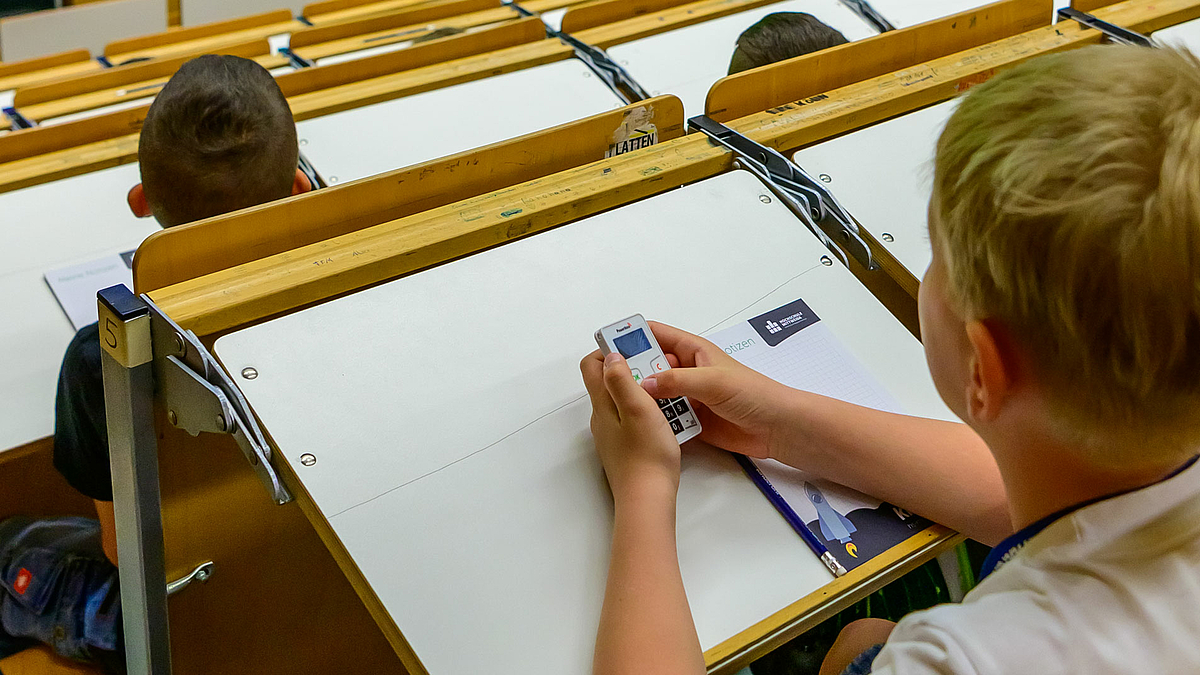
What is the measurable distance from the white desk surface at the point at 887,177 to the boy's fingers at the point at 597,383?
50cm

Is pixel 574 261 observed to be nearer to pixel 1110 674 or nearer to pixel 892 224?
pixel 892 224

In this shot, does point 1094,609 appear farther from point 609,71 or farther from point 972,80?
point 609,71

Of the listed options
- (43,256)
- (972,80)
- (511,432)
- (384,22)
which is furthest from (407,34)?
(511,432)

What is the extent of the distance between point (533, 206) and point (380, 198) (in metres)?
0.19

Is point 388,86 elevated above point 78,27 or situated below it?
below

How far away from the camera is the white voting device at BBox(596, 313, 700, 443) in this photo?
100cm

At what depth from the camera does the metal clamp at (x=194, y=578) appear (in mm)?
1190

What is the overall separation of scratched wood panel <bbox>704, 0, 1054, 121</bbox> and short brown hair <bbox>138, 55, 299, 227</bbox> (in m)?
0.64

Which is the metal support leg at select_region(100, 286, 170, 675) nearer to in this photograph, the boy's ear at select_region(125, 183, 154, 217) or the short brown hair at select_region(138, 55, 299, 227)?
the short brown hair at select_region(138, 55, 299, 227)

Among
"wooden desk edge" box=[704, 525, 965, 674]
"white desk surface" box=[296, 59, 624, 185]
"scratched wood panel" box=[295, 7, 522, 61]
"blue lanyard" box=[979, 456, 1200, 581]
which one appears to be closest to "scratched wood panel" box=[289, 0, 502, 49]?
"scratched wood panel" box=[295, 7, 522, 61]

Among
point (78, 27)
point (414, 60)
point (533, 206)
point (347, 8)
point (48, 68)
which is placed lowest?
point (533, 206)

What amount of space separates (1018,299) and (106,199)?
1.56 m

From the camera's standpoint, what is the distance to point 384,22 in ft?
8.82

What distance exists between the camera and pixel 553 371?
42.1 inches
